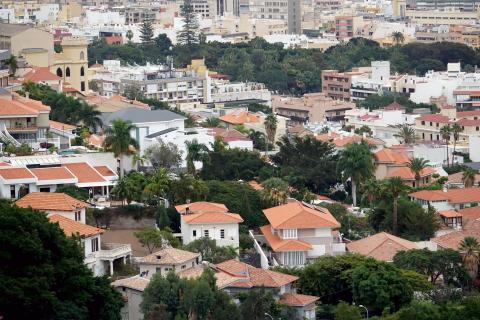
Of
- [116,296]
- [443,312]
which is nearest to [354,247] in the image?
[443,312]

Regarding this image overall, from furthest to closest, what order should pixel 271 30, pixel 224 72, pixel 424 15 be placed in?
1. pixel 424 15
2. pixel 271 30
3. pixel 224 72

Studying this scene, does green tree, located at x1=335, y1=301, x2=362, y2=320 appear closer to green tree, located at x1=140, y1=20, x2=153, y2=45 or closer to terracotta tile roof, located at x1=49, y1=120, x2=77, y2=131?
terracotta tile roof, located at x1=49, y1=120, x2=77, y2=131

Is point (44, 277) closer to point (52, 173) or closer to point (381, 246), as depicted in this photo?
point (52, 173)

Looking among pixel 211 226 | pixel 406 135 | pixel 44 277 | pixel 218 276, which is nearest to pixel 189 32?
pixel 406 135

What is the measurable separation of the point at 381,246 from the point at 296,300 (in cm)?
693

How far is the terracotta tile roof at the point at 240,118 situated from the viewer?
72188mm

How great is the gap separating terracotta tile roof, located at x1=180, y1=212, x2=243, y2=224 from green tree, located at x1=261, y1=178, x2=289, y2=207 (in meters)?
3.61

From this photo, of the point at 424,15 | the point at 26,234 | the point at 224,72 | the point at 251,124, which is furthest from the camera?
the point at 424,15

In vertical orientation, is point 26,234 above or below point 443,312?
above

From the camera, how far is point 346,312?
36281mm

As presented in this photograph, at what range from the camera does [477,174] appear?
58875mm

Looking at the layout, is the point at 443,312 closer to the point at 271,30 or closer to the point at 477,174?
the point at 477,174

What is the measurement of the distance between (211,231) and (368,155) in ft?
39.2

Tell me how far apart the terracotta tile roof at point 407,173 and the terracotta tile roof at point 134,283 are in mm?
21549
